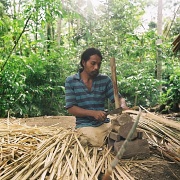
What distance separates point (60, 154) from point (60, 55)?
455cm

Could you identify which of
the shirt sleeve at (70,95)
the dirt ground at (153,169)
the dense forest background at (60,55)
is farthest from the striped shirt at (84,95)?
the dense forest background at (60,55)

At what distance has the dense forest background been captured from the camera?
15.0 ft

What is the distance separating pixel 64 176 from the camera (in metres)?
1.61

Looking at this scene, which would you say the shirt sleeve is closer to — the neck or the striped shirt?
the striped shirt

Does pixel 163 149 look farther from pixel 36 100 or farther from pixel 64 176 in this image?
pixel 36 100

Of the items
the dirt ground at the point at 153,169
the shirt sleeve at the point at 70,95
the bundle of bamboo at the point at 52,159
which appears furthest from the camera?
the shirt sleeve at the point at 70,95

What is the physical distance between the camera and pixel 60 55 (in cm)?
620

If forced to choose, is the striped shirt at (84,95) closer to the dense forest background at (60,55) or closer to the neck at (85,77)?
the neck at (85,77)

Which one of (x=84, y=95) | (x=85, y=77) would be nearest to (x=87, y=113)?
(x=84, y=95)

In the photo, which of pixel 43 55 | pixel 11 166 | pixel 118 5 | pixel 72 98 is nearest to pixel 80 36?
pixel 118 5

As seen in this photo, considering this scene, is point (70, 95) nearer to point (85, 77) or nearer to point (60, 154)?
point (85, 77)

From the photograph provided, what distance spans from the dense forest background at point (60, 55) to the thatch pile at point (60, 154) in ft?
7.45

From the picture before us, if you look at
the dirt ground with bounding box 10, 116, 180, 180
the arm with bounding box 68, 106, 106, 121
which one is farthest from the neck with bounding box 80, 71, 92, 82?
the dirt ground with bounding box 10, 116, 180, 180

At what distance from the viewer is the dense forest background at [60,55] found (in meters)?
4.58
